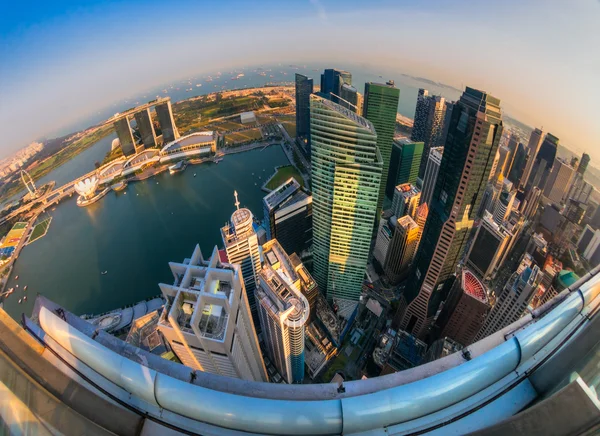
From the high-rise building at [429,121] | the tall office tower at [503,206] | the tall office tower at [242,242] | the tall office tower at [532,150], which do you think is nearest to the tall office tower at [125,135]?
the tall office tower at [242,242]

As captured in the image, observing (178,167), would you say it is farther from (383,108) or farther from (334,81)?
(383,108)

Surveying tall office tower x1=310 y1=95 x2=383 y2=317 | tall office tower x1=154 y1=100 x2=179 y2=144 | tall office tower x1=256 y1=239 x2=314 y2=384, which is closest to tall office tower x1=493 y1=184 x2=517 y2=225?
tall office tower x1=310 y1=95 x2=383 y2=317

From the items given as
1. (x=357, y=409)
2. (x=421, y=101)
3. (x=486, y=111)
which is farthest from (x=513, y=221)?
(x=357, y=409)

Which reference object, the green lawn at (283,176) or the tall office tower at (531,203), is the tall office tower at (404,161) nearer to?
the tall office tower at (531,203)

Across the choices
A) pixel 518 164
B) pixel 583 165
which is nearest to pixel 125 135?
pixel 518 164

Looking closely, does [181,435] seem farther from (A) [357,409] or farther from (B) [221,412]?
(A) [357,409]

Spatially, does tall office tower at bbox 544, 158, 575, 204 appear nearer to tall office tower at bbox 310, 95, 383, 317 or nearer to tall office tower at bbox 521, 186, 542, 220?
tall office tower at bbox 521, 186, 542, 220
